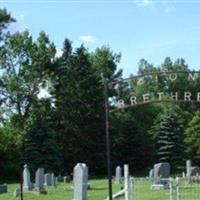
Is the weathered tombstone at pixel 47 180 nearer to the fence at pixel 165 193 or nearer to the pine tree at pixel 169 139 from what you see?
the fence at pixel 165 193

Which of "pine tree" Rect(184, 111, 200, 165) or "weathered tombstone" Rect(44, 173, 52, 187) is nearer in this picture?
"weathered tombstone" Rect(44, 173, 52, 187)

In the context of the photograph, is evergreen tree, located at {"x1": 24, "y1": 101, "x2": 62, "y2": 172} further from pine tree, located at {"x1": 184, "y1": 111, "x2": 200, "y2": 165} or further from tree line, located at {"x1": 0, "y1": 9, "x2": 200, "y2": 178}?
pine tree, located at {"x1": 184, "y1": 111, "x2": 200, "y2": 165}

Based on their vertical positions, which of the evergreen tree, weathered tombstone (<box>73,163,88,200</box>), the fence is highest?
the evergreen tree

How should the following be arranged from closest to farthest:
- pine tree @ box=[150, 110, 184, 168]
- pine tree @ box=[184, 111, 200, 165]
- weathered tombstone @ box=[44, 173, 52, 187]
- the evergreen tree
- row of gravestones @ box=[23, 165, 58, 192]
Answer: row of gravestones @ box=[23, 165, 58, 192] < weathered tombstone @ box=[44, 173, 52, 187] < the evergreen tree < pine tree @ box=[150, 110, 184, 168] < pine tree @ box=[184, 111, 200, 165]

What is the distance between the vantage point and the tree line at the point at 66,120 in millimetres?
57594

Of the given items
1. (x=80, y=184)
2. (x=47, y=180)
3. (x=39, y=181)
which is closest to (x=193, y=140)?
(x=47, y=180)

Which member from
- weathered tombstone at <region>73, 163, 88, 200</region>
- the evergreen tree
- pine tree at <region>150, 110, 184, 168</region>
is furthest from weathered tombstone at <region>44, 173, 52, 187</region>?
pine tree at <region>150, 110, 184, 168</region>

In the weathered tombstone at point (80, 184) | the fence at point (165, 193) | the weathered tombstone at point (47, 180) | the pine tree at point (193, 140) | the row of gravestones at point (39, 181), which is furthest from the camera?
the pine tree at point (193, 140)

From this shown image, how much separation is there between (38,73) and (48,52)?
3.04 m

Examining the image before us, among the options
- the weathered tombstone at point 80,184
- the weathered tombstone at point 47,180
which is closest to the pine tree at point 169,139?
the weathered tombstone at point 47,180

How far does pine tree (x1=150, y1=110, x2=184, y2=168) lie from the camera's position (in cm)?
6034

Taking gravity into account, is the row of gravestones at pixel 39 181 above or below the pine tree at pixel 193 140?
below

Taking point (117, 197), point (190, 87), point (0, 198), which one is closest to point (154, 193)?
point (117, 197)

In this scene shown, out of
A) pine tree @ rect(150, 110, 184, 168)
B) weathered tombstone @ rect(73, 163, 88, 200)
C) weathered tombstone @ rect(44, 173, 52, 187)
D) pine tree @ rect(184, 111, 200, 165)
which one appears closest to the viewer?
weathered tombstone @ rect(73, 163, 88, 200)
